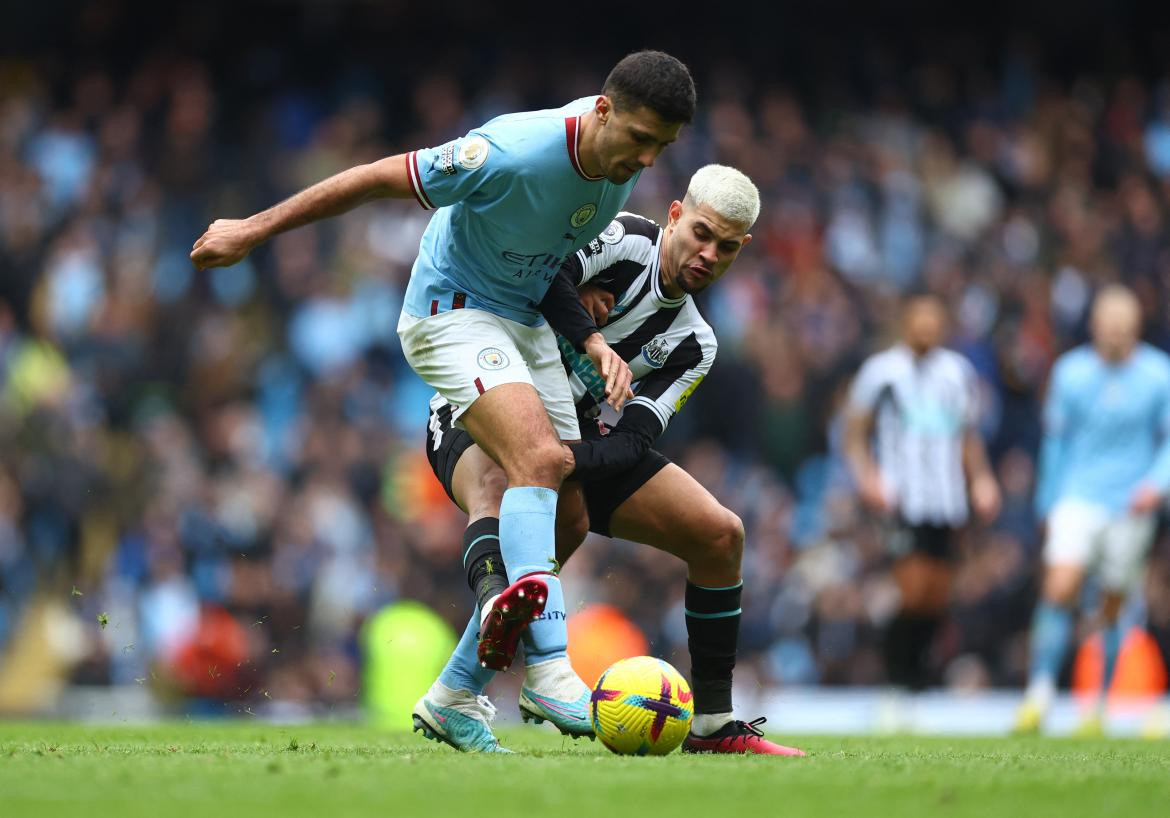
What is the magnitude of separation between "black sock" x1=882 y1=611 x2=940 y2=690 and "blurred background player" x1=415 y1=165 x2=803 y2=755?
4403 millimetres

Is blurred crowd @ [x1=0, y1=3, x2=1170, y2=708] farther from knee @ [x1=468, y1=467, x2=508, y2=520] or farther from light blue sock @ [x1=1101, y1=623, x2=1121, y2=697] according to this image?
knee @ [x1=468, y1=467, x2=508, y2=520]

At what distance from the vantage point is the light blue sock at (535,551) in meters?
5.23

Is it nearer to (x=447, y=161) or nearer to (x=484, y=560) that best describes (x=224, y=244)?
(x=447, y=161)

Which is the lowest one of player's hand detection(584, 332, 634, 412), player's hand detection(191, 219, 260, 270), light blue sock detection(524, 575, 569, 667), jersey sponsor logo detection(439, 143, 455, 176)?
light blue sock detection(524, 575, 569, 667)

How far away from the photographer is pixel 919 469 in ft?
34.1

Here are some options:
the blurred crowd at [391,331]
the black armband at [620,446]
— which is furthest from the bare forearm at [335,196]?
the blurred crowd at [391,331]

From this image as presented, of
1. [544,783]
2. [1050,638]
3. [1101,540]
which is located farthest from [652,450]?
[1101,540]

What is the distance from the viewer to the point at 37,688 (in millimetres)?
11859

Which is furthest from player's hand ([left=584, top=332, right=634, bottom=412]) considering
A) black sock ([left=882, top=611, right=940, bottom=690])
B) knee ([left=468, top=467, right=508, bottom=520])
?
black sock ([left=882, top=611, right=940, bottom=690])

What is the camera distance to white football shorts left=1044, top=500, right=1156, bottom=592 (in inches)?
394

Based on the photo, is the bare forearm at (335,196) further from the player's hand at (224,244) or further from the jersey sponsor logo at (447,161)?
the jersey sponsor logo at (447,161)

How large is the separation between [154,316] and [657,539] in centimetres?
883

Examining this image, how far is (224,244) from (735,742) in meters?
2.52

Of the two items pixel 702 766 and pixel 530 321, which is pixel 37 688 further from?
pixel 702 766
